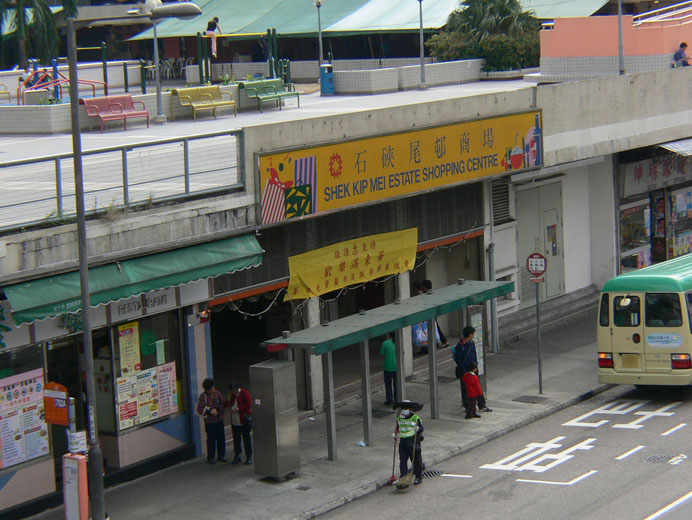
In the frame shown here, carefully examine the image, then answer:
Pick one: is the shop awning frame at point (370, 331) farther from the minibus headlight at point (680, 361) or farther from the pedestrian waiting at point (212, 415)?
the minibus headlight at point (680, 361)

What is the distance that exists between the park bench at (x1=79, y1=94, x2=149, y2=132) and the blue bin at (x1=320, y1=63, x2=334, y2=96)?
918cm

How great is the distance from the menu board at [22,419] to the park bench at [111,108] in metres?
12.5

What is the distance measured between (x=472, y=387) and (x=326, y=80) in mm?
18615

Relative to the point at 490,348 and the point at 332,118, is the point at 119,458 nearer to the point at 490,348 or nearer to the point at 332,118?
the point at 332,118

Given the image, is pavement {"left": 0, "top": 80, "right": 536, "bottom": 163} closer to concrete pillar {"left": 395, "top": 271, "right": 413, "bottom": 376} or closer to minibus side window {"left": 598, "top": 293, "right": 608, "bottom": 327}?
concrete pillar {"left": 395, "top": 271, "right": 413, "bottom": 376}

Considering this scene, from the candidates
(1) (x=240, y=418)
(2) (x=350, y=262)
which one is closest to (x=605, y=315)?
(2) (x=350, y=262)

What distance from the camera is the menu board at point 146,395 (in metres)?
18.2

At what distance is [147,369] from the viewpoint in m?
18.6

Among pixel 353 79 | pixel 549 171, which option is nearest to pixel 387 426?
pixel 549 171

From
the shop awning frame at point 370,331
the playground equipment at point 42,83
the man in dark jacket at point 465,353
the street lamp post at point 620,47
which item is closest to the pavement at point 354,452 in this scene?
the shop awning frame at point 370,331

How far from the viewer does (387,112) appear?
71.6 ft

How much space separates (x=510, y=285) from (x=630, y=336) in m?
2.69

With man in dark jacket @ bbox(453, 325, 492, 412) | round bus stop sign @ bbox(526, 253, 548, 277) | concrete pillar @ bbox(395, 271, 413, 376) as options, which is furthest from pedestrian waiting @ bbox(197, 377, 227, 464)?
round bus stop sign @ bbox(526, 253, 548, 277)

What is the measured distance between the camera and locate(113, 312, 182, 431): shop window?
1812 cm
